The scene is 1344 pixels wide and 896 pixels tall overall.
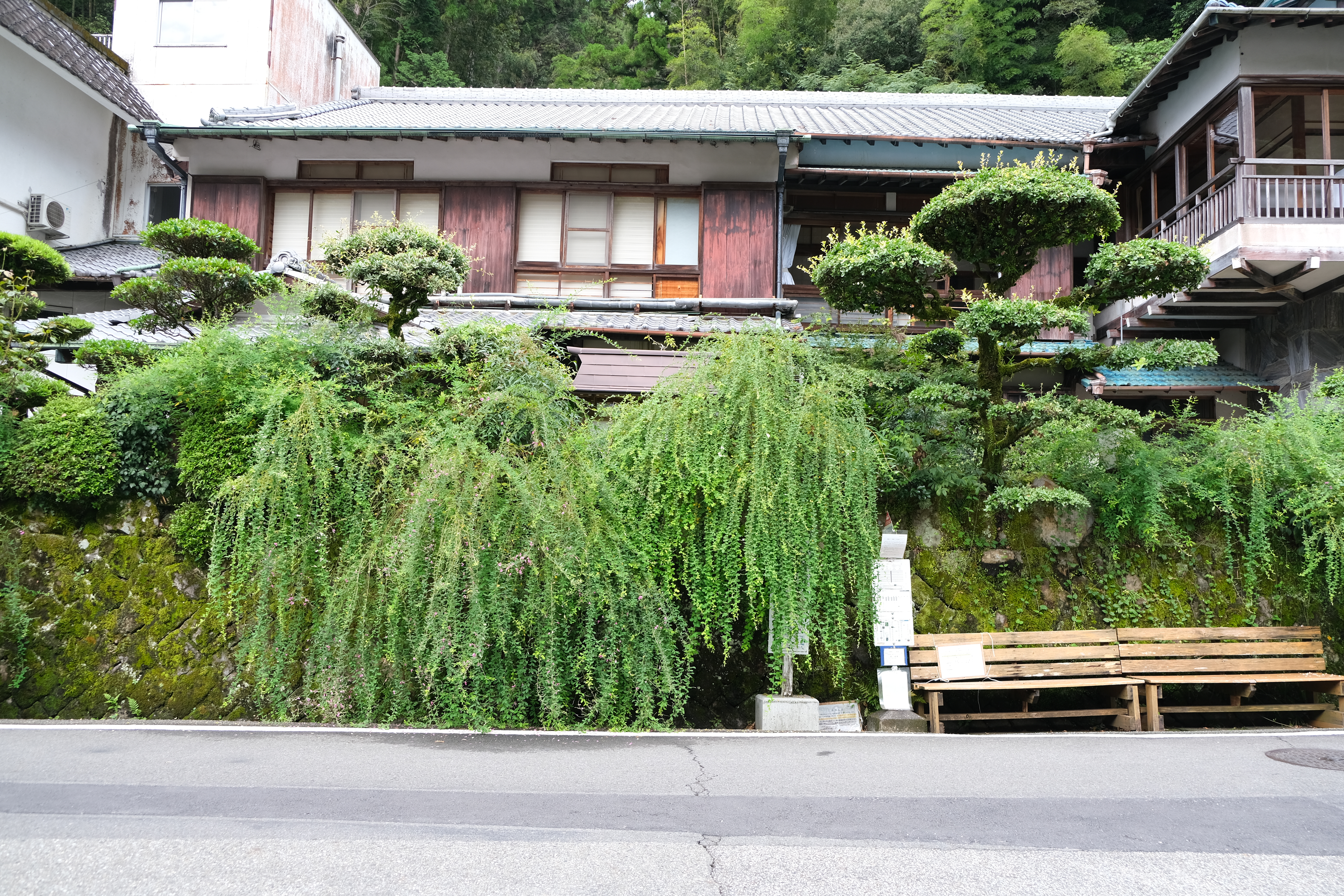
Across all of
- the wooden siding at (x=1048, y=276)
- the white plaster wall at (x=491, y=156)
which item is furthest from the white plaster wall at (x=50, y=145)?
the wooden siding at (x=1048, y=276)

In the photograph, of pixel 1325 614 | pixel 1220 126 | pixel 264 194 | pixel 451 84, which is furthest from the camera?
pixel 451 84

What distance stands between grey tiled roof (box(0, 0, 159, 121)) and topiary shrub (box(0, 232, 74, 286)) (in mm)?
7395

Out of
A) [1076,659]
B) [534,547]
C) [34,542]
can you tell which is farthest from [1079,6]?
[34,542]

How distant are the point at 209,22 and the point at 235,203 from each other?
10108 millimetres

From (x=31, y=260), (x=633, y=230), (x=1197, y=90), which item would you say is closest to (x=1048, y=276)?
(x=1197, y=90)

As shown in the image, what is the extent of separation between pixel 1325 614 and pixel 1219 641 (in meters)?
1.51

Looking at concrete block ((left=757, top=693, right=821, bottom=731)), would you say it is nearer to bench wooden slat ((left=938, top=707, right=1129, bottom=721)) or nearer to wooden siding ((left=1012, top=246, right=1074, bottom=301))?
bench wooden slat ((left=938, top=707, right=1129, bottom=721))

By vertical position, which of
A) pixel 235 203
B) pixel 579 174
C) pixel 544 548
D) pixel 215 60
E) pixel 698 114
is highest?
pixel 215 60

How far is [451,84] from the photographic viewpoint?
28.9 metres

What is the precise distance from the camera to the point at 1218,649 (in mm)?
7961

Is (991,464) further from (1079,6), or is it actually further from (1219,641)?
(1079,6)

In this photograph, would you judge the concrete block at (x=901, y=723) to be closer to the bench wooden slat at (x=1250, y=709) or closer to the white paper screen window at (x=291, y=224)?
the bench wooden slat at (x=1250, y=709)

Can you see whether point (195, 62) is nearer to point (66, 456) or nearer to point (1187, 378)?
point (66, 456)

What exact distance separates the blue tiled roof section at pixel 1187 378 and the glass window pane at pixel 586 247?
851 cm
